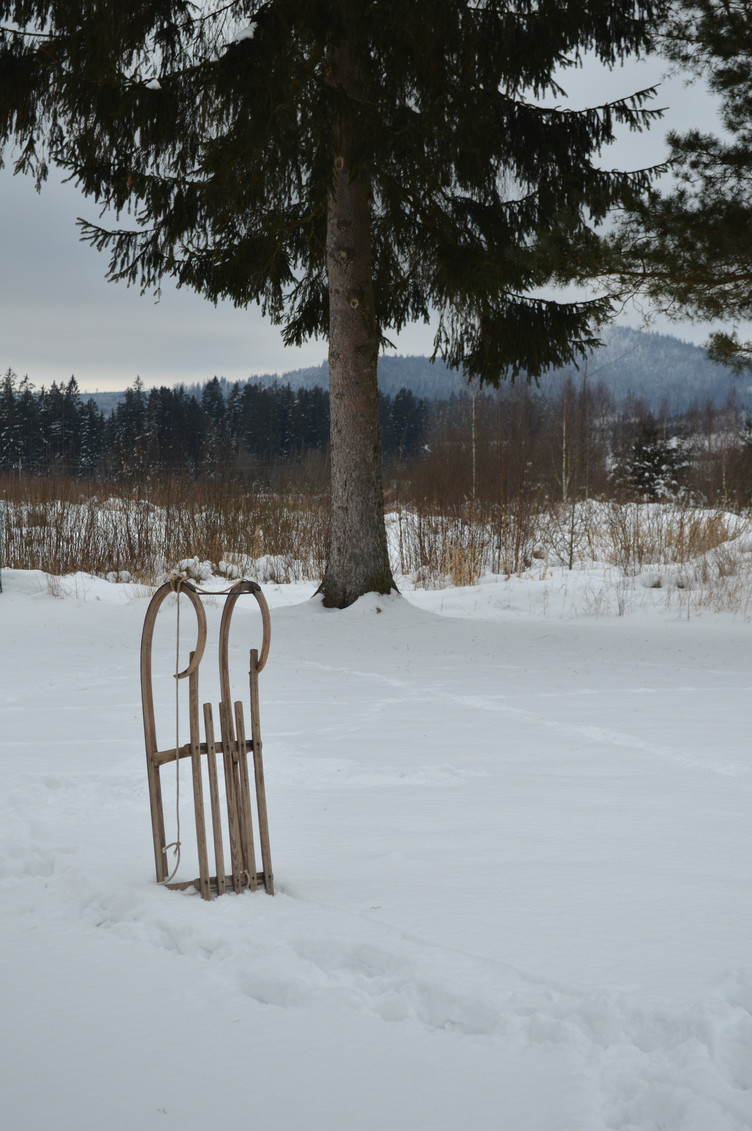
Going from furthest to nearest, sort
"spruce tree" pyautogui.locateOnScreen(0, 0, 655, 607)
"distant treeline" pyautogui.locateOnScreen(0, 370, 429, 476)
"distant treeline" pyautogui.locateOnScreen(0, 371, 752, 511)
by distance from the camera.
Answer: "distant treeline" pyautogui.locateOnScreen(0, 370, 429, 476)
"distant treeline" pyautogui.locateOnScreen(0, 371, 752, 511)
"spruce tree" pyautogui.locateOnScreen(0, 0, 655, 607)

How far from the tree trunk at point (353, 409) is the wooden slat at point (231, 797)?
18.8 ft

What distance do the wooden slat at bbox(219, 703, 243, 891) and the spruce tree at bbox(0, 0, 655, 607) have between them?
4.86 meters

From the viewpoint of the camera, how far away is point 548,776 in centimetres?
339

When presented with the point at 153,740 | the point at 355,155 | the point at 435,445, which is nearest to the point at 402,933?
the point at 153,740

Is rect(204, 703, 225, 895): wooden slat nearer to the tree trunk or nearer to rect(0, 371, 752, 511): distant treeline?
the tree trunk

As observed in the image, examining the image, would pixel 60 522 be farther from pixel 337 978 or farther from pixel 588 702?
pixel 337 978

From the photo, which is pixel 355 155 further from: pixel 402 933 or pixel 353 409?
pixel 402 933

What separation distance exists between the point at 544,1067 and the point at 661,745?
2.53m

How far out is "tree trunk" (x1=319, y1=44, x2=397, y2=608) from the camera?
7.84 m

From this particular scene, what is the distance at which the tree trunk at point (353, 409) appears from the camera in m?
7.84

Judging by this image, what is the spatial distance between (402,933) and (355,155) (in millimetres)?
5869

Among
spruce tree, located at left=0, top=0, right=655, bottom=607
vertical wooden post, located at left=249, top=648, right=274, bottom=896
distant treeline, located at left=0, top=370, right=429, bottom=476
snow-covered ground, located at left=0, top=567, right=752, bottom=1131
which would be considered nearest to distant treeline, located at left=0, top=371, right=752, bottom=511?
distant treeline, located at left=0, top=370, right=429, bottom=476

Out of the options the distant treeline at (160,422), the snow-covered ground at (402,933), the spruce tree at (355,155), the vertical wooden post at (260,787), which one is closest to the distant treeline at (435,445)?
the distant treeline at (160,422)

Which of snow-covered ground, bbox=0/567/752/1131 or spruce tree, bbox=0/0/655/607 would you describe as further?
spruce tree, bbox=0/0/655/607
